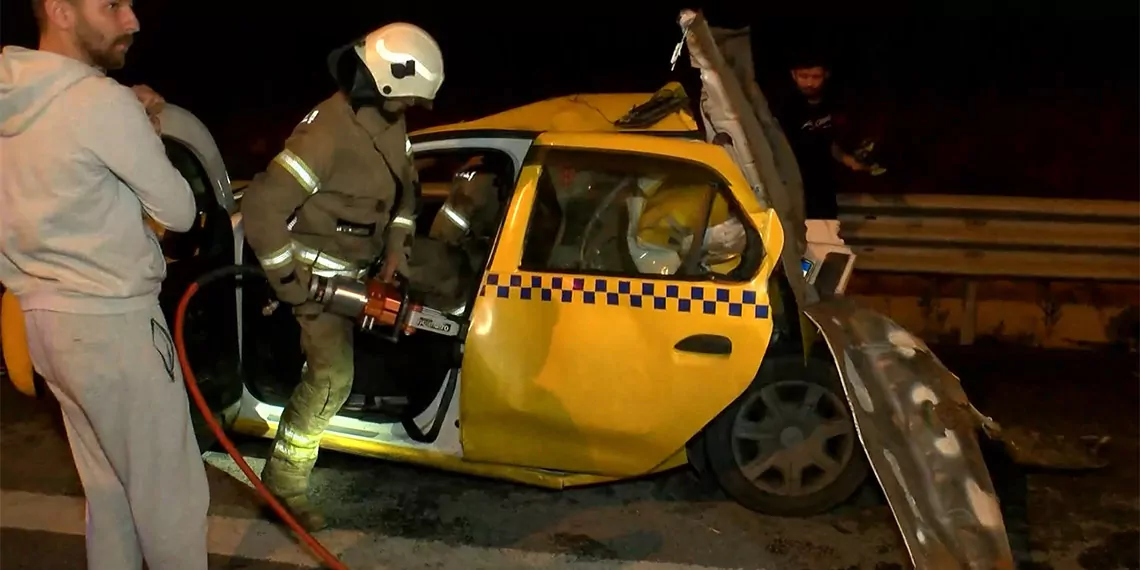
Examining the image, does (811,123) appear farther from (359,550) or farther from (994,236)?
(359,550)

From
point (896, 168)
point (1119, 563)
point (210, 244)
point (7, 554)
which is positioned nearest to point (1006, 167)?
point (896, 168)

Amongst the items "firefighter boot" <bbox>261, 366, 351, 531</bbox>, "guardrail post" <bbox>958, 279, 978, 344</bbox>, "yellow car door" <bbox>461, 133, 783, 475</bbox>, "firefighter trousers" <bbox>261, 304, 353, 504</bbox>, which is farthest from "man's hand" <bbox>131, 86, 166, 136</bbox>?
"guardrail post" <bbox>958, 279, 978, 344</bbox>

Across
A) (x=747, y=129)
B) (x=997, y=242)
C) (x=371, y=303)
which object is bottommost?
(x=997, y=242)

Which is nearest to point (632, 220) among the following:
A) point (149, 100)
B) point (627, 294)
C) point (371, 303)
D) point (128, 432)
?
point (627, 294)

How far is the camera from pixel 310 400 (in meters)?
3.77

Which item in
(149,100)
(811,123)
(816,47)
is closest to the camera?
(149,100)

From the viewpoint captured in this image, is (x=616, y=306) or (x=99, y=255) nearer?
(x=99, y=255)

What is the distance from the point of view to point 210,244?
396 centimetres

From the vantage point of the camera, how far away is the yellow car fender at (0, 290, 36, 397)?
3.77 meters

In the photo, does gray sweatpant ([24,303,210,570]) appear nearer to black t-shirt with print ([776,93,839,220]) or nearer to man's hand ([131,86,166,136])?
man's hand ([131,86,166,136])

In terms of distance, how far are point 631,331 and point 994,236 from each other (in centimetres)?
319

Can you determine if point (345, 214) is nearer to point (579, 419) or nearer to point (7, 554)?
point (579, 419)

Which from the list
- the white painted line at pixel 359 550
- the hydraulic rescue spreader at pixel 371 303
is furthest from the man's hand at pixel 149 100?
the white painted line at pixel 359 550

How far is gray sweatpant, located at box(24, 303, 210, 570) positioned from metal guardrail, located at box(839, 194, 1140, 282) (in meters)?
4.18
